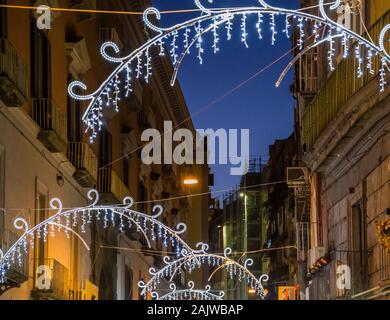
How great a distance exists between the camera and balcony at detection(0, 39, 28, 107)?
13812 mm

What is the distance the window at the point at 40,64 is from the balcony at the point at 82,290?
386 centimetres

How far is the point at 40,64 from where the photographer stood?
18.2 meters

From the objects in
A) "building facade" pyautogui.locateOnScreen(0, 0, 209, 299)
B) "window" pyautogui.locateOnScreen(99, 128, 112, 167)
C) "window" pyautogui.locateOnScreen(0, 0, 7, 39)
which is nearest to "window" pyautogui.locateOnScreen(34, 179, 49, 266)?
"building facade" pyautogui.locateOnScreen(0, 0, 209, 299)

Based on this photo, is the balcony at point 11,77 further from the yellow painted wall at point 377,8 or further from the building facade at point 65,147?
the yellow painted wall at point 377,8

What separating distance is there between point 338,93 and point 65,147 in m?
5.20

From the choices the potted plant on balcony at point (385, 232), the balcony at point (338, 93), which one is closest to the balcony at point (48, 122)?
the balcony at point (338, 93)

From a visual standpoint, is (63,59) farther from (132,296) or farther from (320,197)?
(132,296)

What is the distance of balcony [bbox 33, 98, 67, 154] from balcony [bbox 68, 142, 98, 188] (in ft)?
6.10

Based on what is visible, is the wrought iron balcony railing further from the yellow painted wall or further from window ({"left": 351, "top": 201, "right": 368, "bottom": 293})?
the yellow painted wall

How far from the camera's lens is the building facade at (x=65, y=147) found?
1560cm

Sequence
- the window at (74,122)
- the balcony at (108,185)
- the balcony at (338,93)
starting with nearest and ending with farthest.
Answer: the balcony at (338,93) < the window at (74,122) < the balcony at (108,185)
